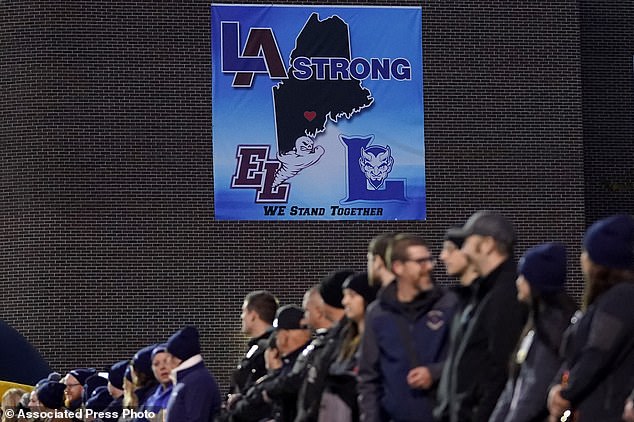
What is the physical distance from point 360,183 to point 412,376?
66.3 ft

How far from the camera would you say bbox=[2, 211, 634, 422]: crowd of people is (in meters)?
7.79

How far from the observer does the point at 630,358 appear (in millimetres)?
7762

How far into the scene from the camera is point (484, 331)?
839 centimetres

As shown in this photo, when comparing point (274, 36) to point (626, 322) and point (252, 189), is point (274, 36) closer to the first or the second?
point (252, 189)

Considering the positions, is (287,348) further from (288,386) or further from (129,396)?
(129,396)

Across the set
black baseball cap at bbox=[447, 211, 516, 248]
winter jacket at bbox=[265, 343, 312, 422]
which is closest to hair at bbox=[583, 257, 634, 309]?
black baseball cap at bbox=[447, 211, 516, 248]

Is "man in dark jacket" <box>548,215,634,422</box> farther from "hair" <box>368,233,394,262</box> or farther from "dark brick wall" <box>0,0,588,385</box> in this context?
"dark brick wall" <box>0,0,588,385</box>

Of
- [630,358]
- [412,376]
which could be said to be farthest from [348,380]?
[630,358]


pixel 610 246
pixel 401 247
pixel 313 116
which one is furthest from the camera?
pixel 313 116

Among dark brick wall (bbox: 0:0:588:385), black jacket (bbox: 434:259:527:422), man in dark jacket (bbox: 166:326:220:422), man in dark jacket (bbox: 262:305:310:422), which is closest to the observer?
black jacket (bbox: 434:259:527:422)

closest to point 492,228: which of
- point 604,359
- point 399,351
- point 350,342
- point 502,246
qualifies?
point 502,246

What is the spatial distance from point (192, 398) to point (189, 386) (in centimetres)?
12

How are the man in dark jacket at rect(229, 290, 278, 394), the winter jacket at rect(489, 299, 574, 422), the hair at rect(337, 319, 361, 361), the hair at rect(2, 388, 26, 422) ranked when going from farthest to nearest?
the hair at rect(2, 388, 26, 422)
the man in dark jacket at rect(229, 290, 278, 394)
the hair at rect(337, 319, 361, 361)
the winter jacket at rect(489, 299, 574, 422)

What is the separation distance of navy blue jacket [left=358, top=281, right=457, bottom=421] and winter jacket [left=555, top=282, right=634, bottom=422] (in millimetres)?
1226
